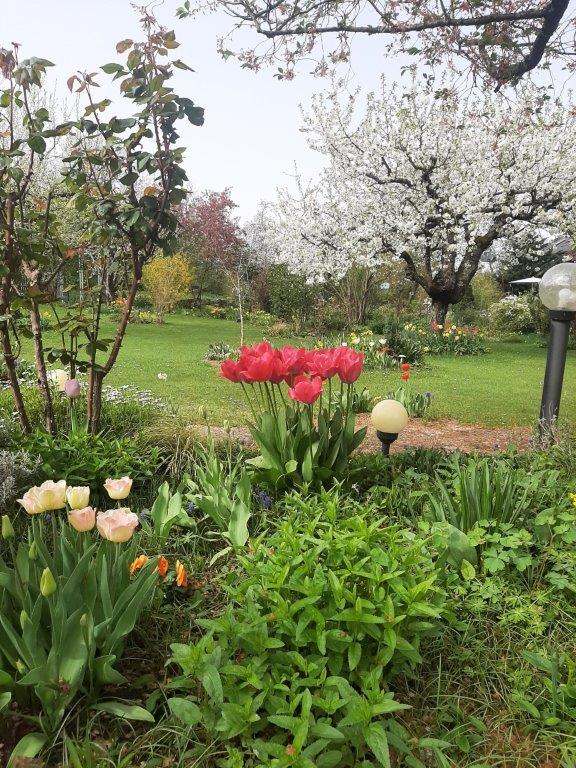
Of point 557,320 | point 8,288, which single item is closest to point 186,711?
point 8,288

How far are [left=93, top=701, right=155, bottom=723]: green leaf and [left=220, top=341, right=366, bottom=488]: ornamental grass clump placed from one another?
4.55 feet

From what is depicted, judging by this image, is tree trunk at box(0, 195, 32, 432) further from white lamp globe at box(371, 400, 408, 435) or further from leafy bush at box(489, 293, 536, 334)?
leafy bush at box(489, 293, 536, 334)

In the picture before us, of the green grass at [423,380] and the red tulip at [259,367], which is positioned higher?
the red tulip at [259,367]

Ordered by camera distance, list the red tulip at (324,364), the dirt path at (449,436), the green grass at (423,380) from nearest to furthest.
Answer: the red tulip at (324,364) → the dirt path at (449,436) → the green grass at (423,380)

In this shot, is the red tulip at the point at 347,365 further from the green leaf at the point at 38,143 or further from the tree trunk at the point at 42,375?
the tree trunk at the point at 42,375

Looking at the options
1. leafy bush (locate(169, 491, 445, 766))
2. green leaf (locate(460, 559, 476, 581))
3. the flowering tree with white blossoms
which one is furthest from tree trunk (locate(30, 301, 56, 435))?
the flowering tree with white blossoms

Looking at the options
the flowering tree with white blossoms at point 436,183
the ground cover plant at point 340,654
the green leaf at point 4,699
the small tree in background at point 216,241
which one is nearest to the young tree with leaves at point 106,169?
the ground cover plant at point 340,654

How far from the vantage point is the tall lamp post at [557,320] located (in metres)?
4.22

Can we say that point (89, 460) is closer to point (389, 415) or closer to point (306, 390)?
point (306, 390)

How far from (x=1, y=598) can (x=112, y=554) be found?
0.34 m

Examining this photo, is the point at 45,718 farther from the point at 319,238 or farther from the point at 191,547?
the point at 319,238

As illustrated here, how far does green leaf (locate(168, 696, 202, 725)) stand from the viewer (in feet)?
4.84

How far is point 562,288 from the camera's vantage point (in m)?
4.23

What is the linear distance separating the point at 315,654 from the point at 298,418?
1.49 meters
